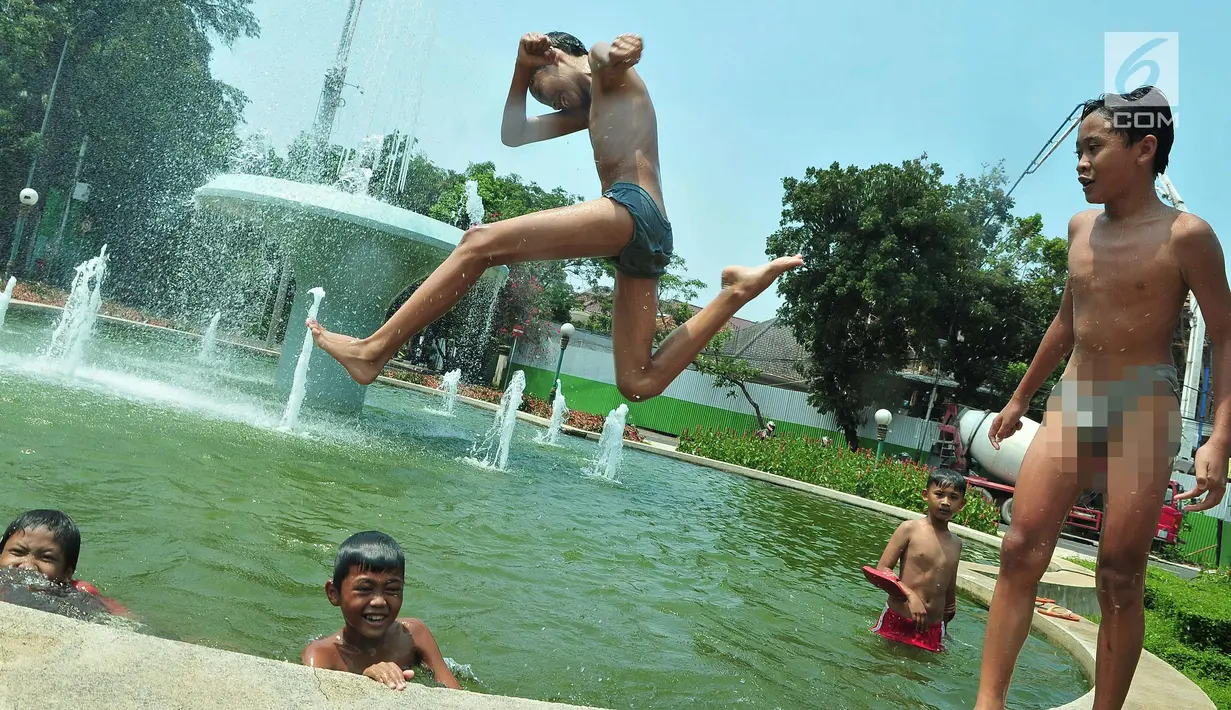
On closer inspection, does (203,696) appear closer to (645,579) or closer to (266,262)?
(645,579)

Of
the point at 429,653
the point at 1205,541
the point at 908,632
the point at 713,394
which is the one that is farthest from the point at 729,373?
the point at 429,653

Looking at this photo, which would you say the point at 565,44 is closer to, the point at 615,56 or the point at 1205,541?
the point at 615,56

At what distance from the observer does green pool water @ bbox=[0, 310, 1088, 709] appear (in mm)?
3492

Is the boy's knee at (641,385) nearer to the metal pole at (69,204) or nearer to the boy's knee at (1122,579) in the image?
the boy's knee at (1122,579)

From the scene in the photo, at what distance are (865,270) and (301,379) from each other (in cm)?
2281

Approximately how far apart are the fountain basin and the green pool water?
1520mm

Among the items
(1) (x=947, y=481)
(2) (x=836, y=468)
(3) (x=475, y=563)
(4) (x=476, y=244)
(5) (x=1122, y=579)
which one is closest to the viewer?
(5) (x=1122, y=579)

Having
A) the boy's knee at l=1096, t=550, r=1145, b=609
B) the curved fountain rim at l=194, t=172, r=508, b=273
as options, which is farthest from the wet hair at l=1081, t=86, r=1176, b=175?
the curved fountain rim at l=194, t=172, r=508, b=273

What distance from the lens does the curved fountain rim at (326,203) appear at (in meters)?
9.25

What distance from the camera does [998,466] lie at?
22.0 meters

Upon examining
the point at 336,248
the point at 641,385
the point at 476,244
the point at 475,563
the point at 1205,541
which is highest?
the point at 336,248

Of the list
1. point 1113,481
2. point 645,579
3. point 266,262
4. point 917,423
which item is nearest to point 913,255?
point 917,423

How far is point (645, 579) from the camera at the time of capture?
17.8ft

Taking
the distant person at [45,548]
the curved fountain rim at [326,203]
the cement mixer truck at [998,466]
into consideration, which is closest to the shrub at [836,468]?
the cement mixer truck at [998,466]
